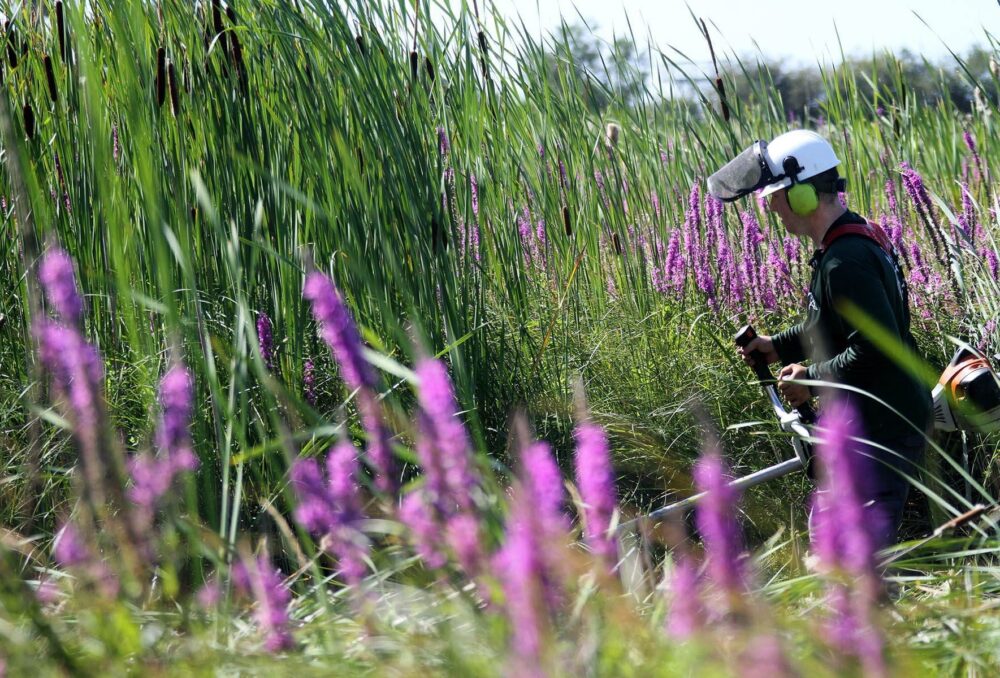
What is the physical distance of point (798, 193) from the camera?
2.69 metres

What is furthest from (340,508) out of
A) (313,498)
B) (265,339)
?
(265,339)

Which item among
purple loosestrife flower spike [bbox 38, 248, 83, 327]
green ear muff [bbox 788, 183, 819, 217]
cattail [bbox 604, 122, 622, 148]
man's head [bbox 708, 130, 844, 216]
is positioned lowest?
green ear muff [bbox 788, 183, 819, 217]

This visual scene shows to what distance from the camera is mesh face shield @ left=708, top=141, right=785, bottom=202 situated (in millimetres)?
2781

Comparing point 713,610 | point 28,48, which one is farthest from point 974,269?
point 28,48

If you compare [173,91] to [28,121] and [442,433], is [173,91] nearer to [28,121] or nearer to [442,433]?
[28,121]

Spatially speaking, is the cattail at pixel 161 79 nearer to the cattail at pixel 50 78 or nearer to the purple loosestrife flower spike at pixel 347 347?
the cattail at pixel 50 78

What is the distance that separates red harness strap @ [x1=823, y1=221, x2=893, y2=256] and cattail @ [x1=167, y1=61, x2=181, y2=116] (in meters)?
1.58

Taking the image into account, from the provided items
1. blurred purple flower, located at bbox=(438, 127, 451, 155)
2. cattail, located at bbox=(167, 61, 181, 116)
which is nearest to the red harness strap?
blurred purple flower, located at bbox=(438, 127, 451, 155)

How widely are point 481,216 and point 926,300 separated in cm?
161

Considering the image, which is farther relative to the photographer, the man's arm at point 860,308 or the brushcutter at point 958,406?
the man's arm at point 860,308

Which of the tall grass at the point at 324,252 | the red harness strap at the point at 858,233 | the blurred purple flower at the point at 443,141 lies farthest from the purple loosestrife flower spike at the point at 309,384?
the red harness strap at the point at 858,233

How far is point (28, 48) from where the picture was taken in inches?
97.4

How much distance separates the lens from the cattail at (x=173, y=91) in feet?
6.91

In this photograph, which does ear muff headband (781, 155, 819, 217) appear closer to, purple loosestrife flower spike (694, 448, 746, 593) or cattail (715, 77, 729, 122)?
cattail (715, 77, 729, 122)
